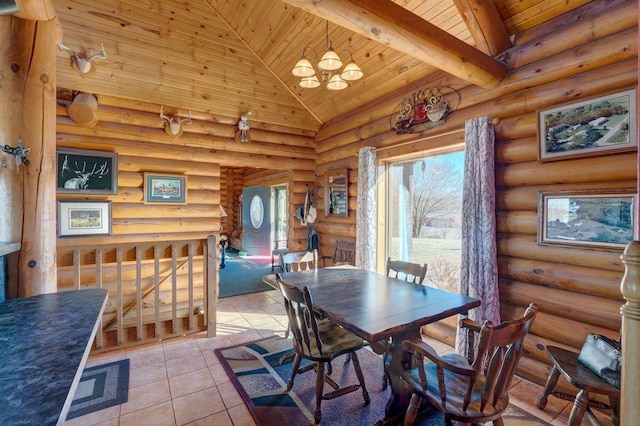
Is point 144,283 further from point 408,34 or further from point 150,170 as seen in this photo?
point 408,34

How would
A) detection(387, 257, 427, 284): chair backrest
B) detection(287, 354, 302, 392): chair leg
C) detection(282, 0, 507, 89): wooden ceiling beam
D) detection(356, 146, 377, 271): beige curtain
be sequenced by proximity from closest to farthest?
detection(282, 0, 507, 89): wooden ceiling beam
detection(287, 354, 302, 392): chair leg
detection(387, 257, 427, 284): chair backrest
detection(356, 146, 377, 271): beige curtain

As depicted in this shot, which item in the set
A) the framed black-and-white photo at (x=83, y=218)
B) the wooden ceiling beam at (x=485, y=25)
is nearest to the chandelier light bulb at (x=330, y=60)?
the wooden ceiling beam at (x=485, y=25)

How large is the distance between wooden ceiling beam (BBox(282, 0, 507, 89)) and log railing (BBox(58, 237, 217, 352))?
248cm

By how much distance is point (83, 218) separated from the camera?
3.90 meters

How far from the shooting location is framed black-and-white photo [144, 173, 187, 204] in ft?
14.1

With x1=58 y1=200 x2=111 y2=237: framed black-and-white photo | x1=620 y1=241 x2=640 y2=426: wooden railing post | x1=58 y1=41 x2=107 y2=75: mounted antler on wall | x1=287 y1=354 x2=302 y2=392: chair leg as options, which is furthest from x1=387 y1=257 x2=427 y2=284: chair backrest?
x1=58 y1=41 x2=107 y2=75: mounted antler on wall

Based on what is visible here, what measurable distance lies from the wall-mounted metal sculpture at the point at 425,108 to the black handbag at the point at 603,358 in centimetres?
238

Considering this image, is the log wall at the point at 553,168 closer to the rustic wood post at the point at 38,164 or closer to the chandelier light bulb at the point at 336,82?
the chandelier light bulb at the point at 336,82

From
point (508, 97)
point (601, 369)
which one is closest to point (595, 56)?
point (508, 97)

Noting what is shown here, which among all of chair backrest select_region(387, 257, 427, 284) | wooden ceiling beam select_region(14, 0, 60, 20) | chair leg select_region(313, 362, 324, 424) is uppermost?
wooden ceiling beam select_region(14, 0, 60, 20)

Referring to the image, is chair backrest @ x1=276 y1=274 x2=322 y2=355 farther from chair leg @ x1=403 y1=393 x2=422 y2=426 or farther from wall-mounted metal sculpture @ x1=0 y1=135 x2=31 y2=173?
wall-mounted metal sculpture @ x1=0 y1=135 x2=31 y2=173

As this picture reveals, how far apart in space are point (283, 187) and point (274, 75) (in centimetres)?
365

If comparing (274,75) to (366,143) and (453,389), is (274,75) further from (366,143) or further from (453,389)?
(453,389)

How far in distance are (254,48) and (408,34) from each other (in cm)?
320
